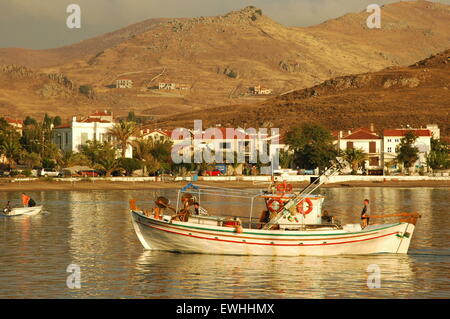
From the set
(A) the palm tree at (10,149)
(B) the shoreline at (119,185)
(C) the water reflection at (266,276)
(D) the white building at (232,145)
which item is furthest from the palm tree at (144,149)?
(C) the water reflection at (266,276)

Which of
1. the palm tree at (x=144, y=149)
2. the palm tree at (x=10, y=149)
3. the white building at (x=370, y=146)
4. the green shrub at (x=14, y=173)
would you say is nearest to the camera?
the green shrub at (x=14, y=173)

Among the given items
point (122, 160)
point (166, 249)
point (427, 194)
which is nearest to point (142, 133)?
point (122, 160)

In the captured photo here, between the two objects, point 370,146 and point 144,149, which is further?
point 370,146

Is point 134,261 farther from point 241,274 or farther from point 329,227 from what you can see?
point 329,227

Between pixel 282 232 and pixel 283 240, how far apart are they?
16.8 inches

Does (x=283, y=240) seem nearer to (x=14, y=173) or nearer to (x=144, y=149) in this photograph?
(x=14, y=173)

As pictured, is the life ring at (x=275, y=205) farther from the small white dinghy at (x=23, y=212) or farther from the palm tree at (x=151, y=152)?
the palm tree at (x=151, y=152)

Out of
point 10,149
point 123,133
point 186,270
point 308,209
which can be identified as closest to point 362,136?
point 123,133

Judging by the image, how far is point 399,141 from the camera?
146375 mm

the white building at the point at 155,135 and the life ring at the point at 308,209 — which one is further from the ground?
the white building at the point at 155,135

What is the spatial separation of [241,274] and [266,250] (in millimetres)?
3970

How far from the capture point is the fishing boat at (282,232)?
41.4m

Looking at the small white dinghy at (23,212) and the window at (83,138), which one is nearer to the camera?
the small white dinghy at (23,212)
